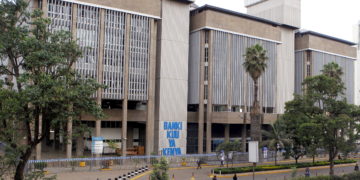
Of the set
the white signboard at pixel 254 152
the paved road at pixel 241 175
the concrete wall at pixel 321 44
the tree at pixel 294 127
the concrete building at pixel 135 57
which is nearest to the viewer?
the white signboard at pixel 254 152

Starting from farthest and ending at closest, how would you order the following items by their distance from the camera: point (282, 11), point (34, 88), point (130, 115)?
1. point (282, 11)
2. point (130, 115)
3. point (34, 88)

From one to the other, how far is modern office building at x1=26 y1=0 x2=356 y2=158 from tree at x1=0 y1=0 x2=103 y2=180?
30.4 metres

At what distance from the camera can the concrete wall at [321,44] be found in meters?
81.7

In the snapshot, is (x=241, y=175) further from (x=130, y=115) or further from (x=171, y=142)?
(x=130, y=115)

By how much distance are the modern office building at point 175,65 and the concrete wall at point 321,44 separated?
0.23m

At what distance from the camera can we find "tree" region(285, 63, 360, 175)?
40.0 m

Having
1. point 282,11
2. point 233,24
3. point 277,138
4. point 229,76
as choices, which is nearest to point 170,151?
point 277,138

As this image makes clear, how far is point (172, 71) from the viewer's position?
2394 inches

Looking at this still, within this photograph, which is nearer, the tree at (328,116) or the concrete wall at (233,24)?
the tree at (328,116)

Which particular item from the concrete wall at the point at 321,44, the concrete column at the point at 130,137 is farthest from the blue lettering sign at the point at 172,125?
the concrete wall at the point at 321,44

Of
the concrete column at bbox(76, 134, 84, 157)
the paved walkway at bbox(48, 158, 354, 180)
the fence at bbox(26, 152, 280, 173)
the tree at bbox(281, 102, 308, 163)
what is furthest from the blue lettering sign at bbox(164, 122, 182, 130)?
Answer: the tree at bbox(281, 102, 308, 163)

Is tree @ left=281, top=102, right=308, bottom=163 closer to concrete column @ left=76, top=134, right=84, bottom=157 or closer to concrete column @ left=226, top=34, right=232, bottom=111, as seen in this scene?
concrete column @ left=226, top=34, right=232, bottom=111

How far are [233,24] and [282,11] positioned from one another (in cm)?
1667

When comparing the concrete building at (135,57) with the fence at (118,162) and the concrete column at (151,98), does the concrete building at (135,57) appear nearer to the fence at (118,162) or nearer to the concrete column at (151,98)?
the concrete column at (151,98)
